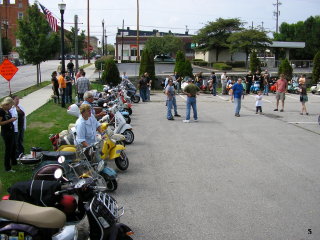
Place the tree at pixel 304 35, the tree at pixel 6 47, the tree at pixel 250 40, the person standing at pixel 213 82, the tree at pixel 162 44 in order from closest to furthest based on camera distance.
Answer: the person standing at pixel 213 82
the tree at pixel 250 40
the tree at pixel 6 47
the tree at pixel 162 44
the tree at pixel 304 35

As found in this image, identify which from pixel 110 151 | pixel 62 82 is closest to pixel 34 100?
pixel 62 82

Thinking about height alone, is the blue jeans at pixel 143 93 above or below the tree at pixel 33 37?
below

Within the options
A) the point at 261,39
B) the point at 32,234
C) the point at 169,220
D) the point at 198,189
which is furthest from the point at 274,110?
the point at 261,39

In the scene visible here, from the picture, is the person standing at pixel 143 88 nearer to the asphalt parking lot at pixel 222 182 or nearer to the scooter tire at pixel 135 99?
the scooter tire at pixel 135 99

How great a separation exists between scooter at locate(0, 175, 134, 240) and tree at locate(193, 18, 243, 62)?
54.7 meters

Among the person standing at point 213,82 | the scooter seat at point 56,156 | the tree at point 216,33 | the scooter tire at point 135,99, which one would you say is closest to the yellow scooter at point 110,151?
the scooter seat at point 56,156

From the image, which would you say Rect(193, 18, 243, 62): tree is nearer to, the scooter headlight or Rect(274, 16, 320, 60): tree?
Rect(274, 16, 320, 60): tree

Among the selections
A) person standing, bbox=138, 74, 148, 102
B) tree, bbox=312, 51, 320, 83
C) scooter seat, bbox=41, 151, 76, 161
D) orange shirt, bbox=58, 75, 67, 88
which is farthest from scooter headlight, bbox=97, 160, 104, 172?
tree, bbox=312, 51, 320, 83

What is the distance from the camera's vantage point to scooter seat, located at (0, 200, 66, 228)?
4430mm

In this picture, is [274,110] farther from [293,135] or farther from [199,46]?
[199,46]

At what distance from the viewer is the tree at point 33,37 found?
2972 centimetres

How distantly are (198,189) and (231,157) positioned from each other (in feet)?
9.42

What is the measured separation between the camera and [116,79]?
2917 centimetres

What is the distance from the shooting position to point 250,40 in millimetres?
51062
